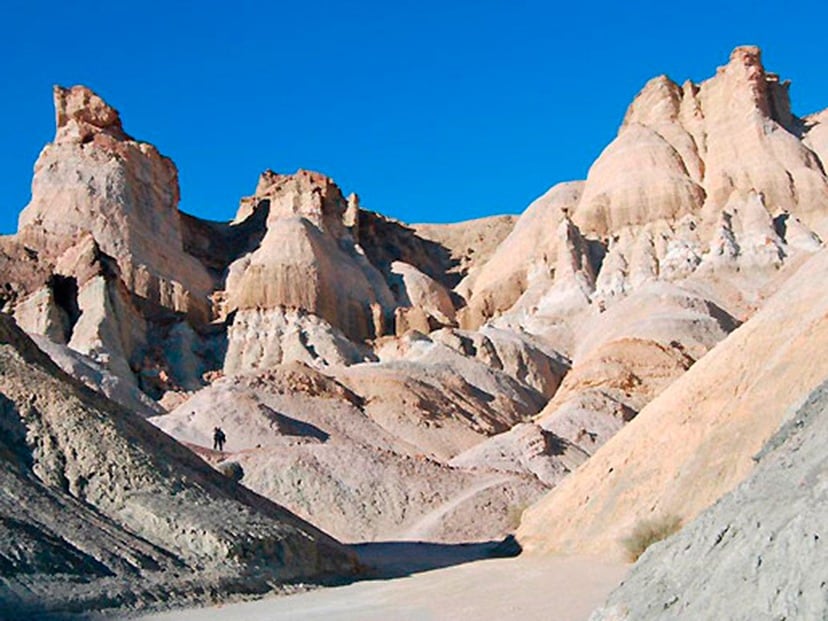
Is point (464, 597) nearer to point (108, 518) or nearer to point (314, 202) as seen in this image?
point (108, 518)

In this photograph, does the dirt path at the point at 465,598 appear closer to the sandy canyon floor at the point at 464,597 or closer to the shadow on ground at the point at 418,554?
the sandy canyon floor at the point at 464,597

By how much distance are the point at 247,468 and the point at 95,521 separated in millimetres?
17331

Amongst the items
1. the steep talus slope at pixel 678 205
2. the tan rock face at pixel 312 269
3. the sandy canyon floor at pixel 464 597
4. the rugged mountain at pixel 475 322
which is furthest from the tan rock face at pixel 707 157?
the sandy canyon floor at pixel 464 597

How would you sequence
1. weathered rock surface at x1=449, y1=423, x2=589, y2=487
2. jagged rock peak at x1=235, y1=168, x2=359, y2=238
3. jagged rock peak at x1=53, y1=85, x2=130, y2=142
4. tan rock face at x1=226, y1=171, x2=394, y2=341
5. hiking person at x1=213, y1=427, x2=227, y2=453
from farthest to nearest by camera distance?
jagged rock peak at x1=235, y1=168, x2=359, y2=238
jagged rock peak at x1=53, y1=85, x2=130, y2=142
tan rock face at x1=226, y1=171, x2=394, y2=341
weathered rock surface at x1=449, y1=423, x2=589, y2=487
hiking person at x1=213, y1=427, x2=227, y2=453

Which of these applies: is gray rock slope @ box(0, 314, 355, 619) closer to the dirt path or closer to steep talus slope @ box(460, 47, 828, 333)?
the dirt path

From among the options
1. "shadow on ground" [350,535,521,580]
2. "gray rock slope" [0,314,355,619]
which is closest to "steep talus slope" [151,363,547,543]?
"shadow on ground" [350,535,521,580]

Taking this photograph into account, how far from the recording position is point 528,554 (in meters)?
24.0

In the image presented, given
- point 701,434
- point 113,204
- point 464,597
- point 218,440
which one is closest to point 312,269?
point 113,204

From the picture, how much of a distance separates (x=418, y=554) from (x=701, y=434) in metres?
10.6

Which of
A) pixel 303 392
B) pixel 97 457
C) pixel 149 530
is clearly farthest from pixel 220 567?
pixel 303 392

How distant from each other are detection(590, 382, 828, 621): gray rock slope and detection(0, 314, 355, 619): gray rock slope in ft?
32.0

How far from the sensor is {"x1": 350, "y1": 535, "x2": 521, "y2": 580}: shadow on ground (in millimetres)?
25406

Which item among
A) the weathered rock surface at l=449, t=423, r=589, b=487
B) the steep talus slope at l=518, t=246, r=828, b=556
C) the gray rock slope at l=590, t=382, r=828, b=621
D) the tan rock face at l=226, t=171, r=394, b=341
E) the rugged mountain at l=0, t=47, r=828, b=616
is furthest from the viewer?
the tan rock face at l=226, t=171, r=394, b=341

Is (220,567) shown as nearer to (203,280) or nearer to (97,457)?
(97,457)
